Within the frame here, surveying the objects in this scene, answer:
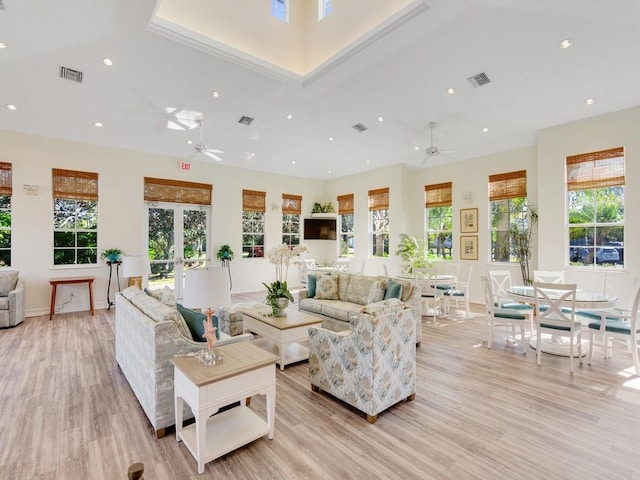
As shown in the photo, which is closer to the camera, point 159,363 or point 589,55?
point 159,363

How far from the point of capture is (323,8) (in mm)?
5207

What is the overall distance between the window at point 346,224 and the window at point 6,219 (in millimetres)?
7560

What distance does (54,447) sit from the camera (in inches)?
89.7

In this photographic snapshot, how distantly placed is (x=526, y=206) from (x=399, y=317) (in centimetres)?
551

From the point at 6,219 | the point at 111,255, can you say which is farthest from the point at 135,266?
the point at 6,219

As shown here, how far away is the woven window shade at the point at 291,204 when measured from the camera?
9.63 metres

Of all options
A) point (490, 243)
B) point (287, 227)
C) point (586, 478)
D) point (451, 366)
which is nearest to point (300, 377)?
point (451, 366)

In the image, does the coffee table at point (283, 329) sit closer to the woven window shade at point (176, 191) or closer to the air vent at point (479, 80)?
the air vent at point (479, 80)

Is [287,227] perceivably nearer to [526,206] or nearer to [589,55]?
[526,206]

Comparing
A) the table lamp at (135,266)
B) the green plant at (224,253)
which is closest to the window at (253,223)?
the green plant at (224,253)

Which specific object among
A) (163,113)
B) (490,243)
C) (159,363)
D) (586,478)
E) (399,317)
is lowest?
(586,478)

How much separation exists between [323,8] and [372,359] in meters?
5.44

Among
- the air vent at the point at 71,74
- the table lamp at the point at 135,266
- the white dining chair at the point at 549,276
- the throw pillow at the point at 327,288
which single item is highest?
the air vent at the point at 71,74

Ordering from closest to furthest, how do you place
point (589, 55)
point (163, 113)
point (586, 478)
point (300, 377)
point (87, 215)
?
point (586, 478), point (300, 377), point (589, 55), point (163, 113), point (87, 215)
